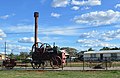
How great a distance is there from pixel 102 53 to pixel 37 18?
67957mm

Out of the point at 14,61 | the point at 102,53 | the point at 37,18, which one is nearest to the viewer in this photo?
the point at 14,61

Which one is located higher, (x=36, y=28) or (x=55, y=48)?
(x=36, y=28)

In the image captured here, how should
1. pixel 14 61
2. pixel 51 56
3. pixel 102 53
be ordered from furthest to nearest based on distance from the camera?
pixel 102 53 < pixel 14 61 < pixel 51 56

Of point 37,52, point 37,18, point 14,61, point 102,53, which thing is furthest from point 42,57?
point 102,53

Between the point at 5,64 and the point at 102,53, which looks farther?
the point at 102,53

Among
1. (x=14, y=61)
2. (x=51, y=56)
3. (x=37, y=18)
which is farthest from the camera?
(x=37, y=18)

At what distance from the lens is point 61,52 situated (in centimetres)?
4247

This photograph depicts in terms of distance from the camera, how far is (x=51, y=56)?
42031mm

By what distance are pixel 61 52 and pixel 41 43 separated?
3.12 m

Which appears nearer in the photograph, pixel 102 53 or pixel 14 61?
pixel 14 61

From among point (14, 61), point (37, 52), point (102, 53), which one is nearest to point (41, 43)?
point (37, 52)

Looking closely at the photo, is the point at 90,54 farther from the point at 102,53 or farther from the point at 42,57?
the point at 42,57

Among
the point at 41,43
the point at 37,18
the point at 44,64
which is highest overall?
the point at 37,18

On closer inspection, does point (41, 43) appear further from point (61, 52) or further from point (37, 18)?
point (37, 18)
